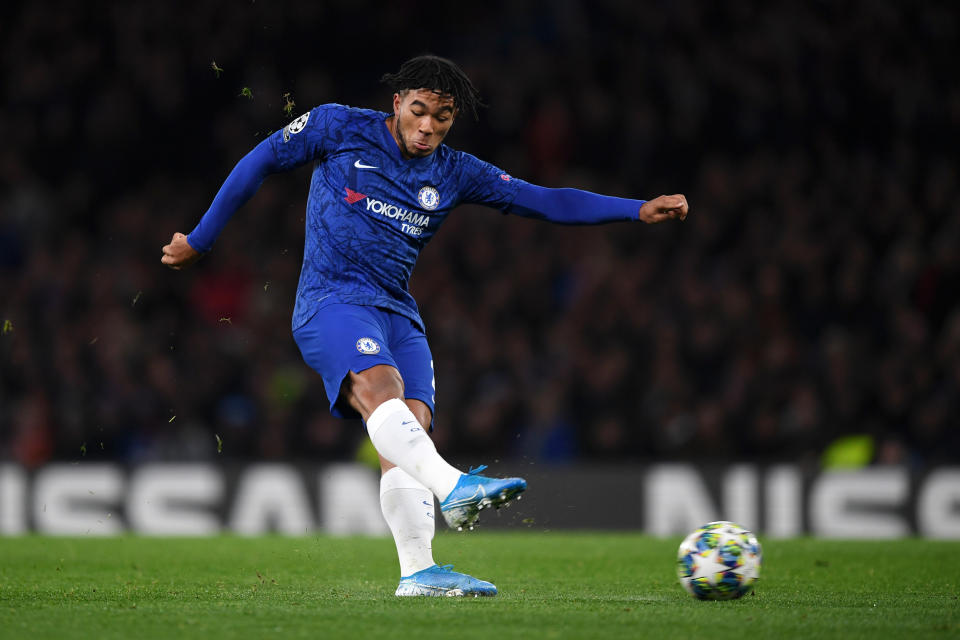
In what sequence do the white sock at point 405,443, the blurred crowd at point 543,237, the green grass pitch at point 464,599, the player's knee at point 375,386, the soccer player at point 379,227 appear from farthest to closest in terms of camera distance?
the blurred crowd at point 543,237 → the soccer player at point 379,227 → the player's knee at point 375,386 → the white sock at point 405,443 → the green grass pitch at point 464,599

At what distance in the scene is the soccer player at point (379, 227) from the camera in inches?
209

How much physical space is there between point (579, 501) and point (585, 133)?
5118mm

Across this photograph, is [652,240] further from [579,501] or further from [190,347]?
[190,347]

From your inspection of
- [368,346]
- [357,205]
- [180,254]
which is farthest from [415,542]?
[180,254]

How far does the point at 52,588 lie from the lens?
5832mm

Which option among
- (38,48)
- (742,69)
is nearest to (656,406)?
(742,69)

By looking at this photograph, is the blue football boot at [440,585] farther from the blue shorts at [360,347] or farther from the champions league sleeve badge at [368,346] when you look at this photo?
the champions league sleeve badge at [368,346]

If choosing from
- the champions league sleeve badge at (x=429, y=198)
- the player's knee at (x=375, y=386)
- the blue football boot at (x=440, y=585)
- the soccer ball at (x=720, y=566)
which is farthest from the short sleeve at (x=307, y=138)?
the soccer ball at (x=720, y=566)

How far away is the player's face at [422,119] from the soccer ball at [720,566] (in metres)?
1.98

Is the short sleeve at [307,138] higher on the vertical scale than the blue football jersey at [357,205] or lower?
higher

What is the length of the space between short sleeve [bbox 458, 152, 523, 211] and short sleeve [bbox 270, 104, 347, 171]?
0.58m

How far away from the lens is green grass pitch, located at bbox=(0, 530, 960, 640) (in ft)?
14.2

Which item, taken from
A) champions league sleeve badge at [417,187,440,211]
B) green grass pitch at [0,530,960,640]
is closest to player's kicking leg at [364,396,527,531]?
green grass pitch at [0,530,960,640]

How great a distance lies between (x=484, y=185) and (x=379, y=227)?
55 centimetres
